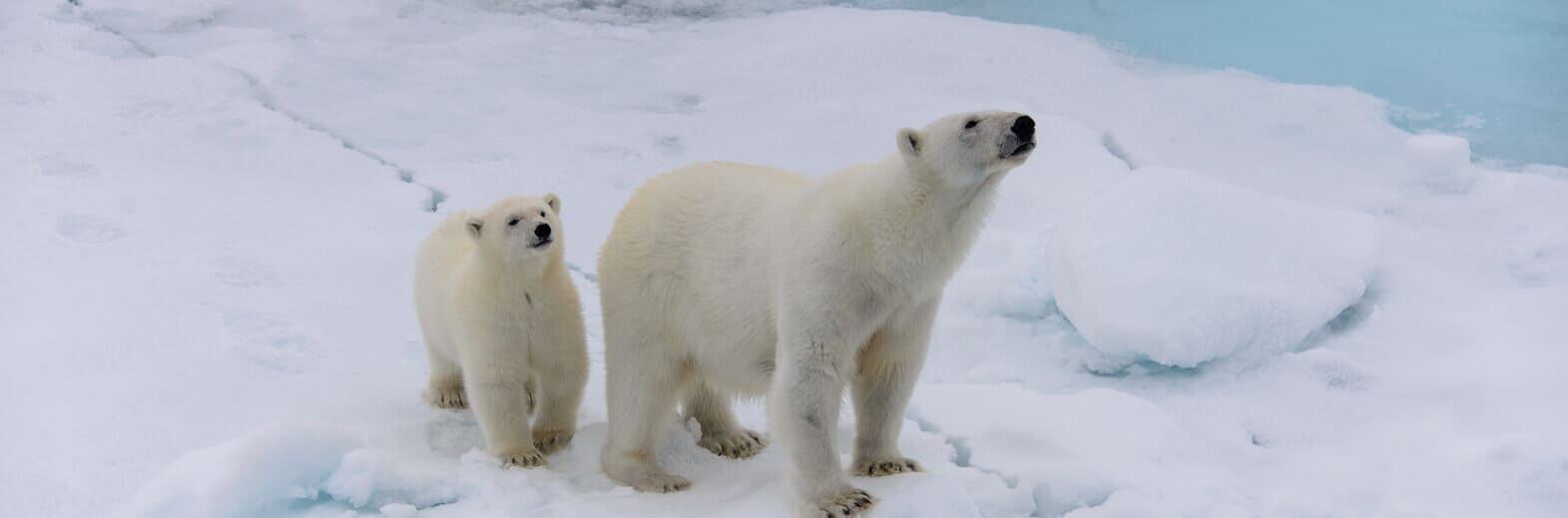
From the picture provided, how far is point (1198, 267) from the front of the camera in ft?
16.2

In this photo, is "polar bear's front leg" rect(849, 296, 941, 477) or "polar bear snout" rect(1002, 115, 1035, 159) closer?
"polar bear snout" rect(1002, 115, 1035, 159)

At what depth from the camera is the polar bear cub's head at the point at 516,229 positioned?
12.1 feet

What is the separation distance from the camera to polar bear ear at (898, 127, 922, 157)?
3.07 meters

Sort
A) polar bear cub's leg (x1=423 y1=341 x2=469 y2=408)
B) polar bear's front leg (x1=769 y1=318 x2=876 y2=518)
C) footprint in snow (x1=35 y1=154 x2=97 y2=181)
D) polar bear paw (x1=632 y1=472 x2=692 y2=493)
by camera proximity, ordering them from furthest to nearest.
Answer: footprint in snow (x1=35 y1=154 x2=97 y2=181)
polar bear cub's leg (x1=423 y1=341 x2=469 y2=408)
polar bear paw (x1=632 y1=472 x2=692 y2=493)
polar bear's front leg (x1=769 y1=318 x2=876 y2=518)

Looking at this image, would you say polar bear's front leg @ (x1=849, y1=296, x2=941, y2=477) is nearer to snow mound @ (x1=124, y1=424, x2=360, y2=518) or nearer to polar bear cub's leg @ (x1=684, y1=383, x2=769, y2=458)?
polar bear cub's leg @ (x1=684, y1=383, x2=769, y2=458)

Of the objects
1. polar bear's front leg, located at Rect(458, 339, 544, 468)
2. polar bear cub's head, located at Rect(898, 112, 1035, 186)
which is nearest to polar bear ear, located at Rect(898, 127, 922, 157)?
polar bear cub's head, located at Rect(898, 112, 1035, 186)

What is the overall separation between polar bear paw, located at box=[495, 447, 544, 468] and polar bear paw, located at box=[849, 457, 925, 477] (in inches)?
35.9

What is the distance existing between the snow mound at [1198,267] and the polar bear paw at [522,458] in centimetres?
218

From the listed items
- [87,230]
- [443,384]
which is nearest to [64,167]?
[87,230]

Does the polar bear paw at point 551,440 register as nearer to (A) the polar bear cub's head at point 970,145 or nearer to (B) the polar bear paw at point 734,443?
(B) the polar bear paw at point 734,443

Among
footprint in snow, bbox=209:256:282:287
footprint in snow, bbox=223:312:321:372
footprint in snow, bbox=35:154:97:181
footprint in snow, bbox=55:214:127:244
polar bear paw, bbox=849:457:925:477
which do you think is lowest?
footprint in snow, bbox=209:256:282:287

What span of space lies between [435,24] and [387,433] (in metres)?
5.43

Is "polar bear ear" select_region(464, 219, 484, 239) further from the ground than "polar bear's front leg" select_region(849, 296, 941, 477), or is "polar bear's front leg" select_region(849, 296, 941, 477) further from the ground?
"polar bear ear" select_region(464, 219, 484, 239)

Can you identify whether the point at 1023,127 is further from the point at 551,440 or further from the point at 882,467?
the point at 551,440
